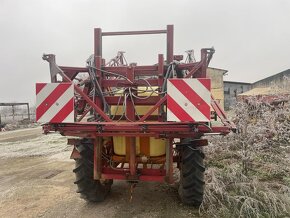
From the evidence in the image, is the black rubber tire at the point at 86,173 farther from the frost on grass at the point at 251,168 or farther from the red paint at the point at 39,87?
the frost on grass at the point at 251,168

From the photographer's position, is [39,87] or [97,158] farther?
[97,158]

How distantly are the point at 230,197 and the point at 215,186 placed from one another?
0.29 meters

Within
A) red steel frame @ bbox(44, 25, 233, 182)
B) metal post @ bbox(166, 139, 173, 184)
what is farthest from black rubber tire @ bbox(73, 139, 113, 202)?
metal post @ bbox(166, 139, 173, 184)

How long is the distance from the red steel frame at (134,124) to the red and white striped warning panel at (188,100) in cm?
9

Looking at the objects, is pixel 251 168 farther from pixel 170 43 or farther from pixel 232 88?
pixel 232 88

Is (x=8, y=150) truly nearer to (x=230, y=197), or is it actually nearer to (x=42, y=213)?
(x=42, y=213)

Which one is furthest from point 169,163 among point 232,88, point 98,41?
point 232,88

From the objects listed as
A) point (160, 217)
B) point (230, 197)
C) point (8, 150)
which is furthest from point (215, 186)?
point (8, 150)

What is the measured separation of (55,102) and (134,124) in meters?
1.04

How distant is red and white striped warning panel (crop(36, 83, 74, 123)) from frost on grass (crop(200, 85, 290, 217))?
2.20m

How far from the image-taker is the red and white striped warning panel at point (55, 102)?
3.49 metres

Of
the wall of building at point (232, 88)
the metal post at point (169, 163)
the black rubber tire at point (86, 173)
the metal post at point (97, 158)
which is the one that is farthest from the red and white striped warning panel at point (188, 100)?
the wall of building at point (232, 88)

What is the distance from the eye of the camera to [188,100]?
127 inches

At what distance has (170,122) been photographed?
3.25m
